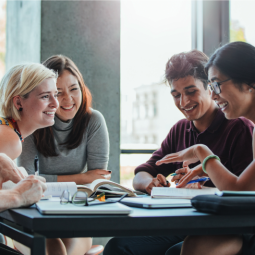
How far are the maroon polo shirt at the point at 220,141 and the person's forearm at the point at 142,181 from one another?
7 centimetres

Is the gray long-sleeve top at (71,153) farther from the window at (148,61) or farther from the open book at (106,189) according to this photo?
the window at (148,61)

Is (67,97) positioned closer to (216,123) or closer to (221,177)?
(216,123)

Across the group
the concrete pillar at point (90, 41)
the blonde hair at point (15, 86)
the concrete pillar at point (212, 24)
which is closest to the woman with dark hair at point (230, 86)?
the blonde hair at point (15, 86)

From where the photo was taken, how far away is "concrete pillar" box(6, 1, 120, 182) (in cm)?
279

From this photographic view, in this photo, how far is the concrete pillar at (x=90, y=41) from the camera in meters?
2.79

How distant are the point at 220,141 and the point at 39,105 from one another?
1.08 meters

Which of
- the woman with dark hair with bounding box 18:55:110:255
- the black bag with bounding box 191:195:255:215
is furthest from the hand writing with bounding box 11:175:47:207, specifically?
the woman with dark hair with bounding box 18:55:110:255

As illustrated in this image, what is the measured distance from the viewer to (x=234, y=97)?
141 cm

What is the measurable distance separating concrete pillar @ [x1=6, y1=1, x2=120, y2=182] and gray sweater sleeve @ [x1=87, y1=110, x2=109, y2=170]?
0.66 m

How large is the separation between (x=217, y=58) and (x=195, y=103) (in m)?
0.39

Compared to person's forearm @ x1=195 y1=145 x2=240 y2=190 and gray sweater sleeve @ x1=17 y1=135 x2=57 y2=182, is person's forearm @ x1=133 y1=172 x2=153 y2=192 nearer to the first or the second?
person's forearm @ x1=195 y1=145 x2=240 y2=190

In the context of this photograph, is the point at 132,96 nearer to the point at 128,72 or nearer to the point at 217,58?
the point at 128,72

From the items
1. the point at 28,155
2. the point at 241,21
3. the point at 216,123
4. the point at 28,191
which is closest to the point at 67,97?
the point at 28,155

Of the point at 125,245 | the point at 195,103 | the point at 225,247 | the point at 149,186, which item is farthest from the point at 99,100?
the point at 225,247
